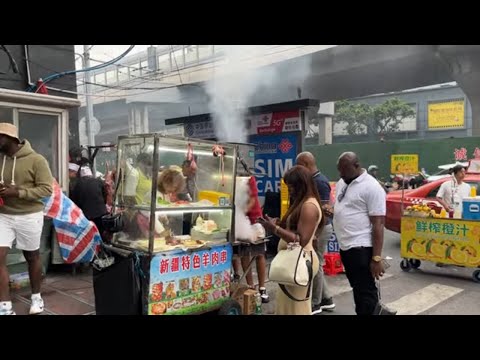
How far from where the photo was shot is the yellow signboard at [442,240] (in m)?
5.61

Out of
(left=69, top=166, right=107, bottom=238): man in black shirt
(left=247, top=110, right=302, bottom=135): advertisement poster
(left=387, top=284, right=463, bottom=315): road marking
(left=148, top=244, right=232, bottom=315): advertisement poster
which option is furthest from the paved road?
(left=69, top=166, right=107, bottom=238): man in black shirt

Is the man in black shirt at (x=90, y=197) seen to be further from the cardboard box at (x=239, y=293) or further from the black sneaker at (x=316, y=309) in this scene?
the black sneaker at (x=316, y=309)

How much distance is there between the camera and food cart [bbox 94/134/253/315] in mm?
3520

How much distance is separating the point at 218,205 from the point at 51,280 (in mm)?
2980

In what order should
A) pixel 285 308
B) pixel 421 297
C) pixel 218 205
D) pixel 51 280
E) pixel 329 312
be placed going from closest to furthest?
pixel 285 308 → pixel 218 205 → pixel 329 312 → pixel 421 297 → pixel 51 280

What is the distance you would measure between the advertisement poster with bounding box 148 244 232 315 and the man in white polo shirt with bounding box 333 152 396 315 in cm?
119

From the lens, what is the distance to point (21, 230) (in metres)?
3.97

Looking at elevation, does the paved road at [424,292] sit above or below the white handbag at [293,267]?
below

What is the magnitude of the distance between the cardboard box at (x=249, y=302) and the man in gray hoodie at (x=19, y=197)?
212 cm

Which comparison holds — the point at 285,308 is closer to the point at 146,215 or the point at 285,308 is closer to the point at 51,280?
the point at 146,215

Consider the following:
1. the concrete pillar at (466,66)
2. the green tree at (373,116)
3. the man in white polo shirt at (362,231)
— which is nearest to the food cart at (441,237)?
the man in white polo shirt at (362,231)

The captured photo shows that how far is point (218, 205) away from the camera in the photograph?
13.7ft

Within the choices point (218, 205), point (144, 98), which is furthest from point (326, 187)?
point (144, 98)

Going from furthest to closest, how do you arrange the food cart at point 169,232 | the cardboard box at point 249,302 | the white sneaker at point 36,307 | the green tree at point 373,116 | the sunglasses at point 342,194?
the green tree at point 373,116, the white sneaker at point 36,307, the cardboard box at point 249,302, the sunglasses at point 342,194, the food cart at point 169,232
